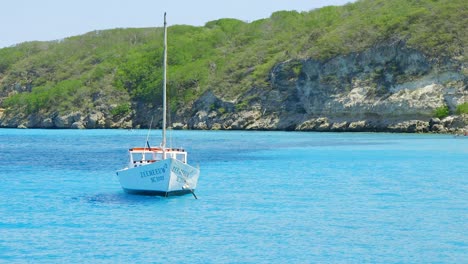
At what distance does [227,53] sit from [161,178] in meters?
134

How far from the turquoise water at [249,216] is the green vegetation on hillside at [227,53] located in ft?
218

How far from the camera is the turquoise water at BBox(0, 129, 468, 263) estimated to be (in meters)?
24.0

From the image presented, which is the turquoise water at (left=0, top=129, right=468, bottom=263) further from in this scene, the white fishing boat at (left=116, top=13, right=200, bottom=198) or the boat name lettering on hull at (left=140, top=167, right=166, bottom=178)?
the boat name lettering on hull at (left=140, top=167, right=166, bottom=178)

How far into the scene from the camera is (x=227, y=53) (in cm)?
16712

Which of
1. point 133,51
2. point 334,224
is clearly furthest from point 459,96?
point 133,51

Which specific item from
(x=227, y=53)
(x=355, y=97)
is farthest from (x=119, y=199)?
(x=227, y=53)

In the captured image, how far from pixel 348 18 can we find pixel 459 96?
138 ft

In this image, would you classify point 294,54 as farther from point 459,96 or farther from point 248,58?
point 459,96

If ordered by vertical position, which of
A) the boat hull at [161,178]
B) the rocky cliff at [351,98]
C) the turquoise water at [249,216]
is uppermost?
the rocky cliff at [351,98]

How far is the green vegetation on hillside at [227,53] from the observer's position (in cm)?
11825

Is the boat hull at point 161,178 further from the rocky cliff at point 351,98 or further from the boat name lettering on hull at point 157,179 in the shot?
the rocky cliff at point 351,98

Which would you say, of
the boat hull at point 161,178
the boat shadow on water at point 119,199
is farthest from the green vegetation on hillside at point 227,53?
the boat shadow on water at point 119,199

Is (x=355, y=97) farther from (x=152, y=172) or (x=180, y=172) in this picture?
(x=152, y=172)

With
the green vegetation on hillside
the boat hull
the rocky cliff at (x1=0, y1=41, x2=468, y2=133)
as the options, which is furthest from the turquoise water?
the green vegetation on hillside
